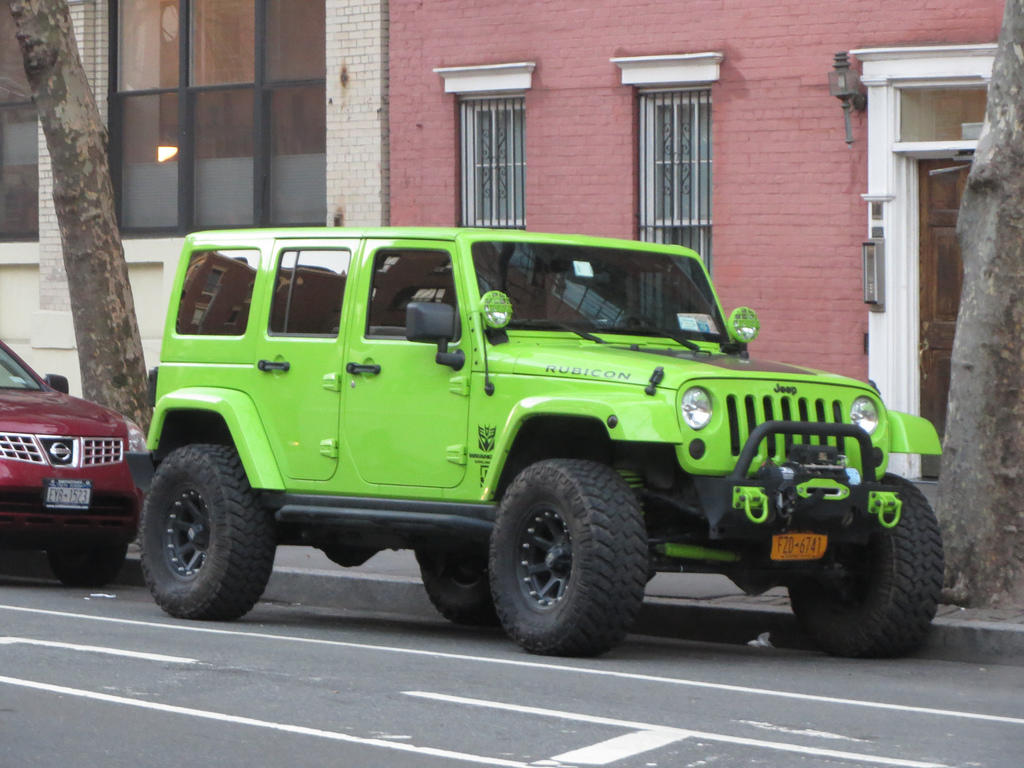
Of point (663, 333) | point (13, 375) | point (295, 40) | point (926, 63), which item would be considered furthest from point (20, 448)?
point (295, 40)

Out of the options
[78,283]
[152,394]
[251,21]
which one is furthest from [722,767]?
[251,21]

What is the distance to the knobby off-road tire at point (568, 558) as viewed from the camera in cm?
851

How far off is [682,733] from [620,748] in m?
0.39

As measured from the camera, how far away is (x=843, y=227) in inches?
629

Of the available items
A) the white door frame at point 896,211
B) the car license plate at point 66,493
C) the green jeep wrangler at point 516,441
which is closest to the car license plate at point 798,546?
the green jeep wrangler at point 516,441

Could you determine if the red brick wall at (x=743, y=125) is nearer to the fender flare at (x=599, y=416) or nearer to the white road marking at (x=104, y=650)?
the fender flare at (x=599, y=416)

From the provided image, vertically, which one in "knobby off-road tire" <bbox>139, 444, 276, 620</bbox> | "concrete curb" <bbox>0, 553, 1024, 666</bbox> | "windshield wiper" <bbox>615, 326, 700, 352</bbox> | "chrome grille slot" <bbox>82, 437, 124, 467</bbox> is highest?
"windshield wiper" <bbox>615, 326, 700, 352</bbox>

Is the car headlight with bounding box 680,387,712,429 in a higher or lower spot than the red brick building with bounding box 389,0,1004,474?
lower

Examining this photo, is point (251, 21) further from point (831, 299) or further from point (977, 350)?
point (977, 350)

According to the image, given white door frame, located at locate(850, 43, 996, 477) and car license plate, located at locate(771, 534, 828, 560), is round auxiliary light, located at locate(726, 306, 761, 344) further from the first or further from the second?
white door frame, located at locate(850, 43, 996, 477)

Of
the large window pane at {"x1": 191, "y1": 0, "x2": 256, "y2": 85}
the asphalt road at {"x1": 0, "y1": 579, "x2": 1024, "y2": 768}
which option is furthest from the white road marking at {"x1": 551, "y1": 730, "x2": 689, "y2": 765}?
the large window pane at {"x1": 191, "y1": 0, "x2": 256, "y2": 85}

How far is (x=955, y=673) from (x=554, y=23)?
9.74 m

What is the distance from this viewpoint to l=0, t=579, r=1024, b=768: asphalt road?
6398 mm

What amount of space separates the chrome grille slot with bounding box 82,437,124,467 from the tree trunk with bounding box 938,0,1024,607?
5269 mm
